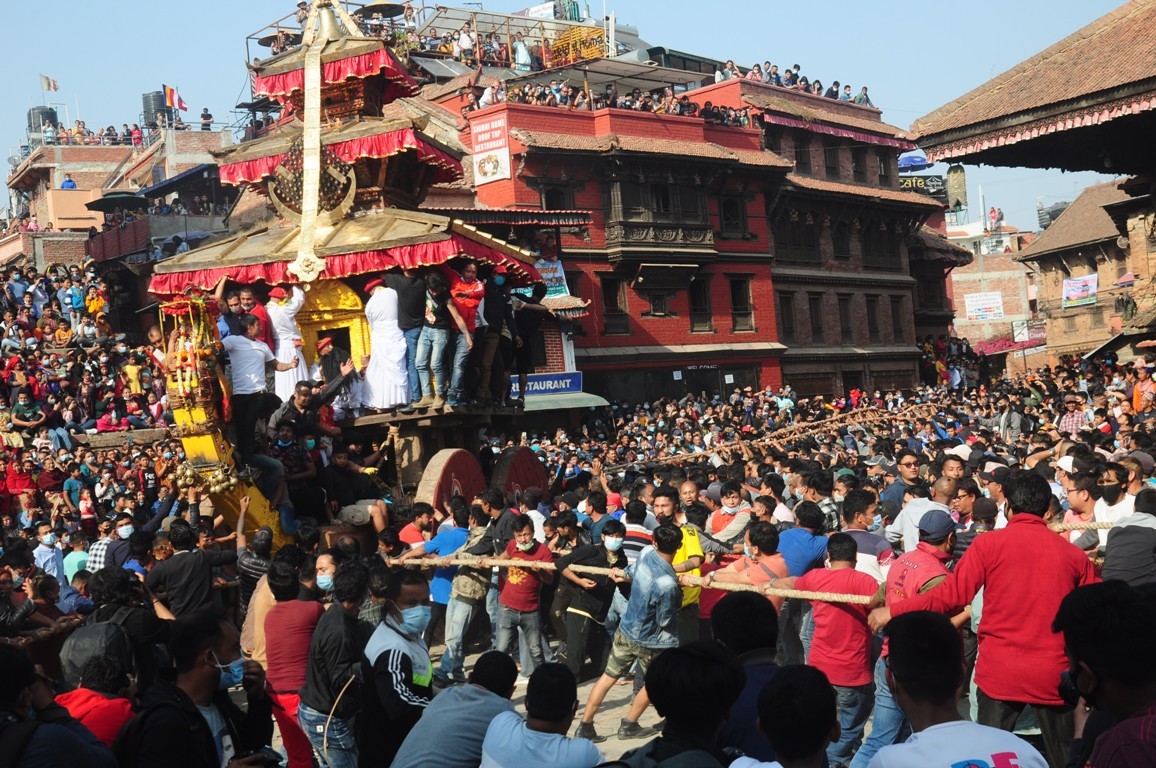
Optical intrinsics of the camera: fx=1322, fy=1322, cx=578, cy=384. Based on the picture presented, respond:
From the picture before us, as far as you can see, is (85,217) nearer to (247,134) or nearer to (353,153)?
(247,134)

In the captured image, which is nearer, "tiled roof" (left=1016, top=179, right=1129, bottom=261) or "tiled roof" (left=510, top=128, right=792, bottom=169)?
"tiled roof" (left=510, top=128, right=792, bottom=169)

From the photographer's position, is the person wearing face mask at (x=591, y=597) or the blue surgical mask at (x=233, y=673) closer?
the blue surgical mask at (x=233, y=673)

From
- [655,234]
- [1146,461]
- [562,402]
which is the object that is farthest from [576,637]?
[655,234]

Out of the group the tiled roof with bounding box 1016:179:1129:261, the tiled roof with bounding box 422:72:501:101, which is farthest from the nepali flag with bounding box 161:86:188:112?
the tiled roof with bounding box 1016:179:1129:261

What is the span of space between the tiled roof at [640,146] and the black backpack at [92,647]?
31916 millimetres

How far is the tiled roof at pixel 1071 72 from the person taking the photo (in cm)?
1294

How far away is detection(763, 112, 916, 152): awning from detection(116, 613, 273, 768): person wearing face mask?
41.3 m

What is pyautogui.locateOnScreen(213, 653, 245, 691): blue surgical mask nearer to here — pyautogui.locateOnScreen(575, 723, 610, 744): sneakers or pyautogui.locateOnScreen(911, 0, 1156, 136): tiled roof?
pyautogui.locateOnScreen(575, 723, 610, 744): sneakers

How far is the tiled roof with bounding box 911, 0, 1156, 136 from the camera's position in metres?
12.9

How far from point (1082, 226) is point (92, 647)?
5483 centimetres

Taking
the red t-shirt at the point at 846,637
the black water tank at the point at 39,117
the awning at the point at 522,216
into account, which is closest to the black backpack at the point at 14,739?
the red t-shirt at the point at 846,637

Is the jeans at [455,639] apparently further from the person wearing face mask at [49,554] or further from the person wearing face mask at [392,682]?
the person wearing face mask at [392,682]

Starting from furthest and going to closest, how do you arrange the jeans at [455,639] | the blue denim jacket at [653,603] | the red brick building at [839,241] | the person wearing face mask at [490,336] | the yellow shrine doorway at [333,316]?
the red brick building at [839,241], the person wearing face mask at [490,336], the yellow shrine doorway at [333,316], the jeans at [455,639], the blue denim jacket at [653,603]

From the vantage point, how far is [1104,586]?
457 centimetres
